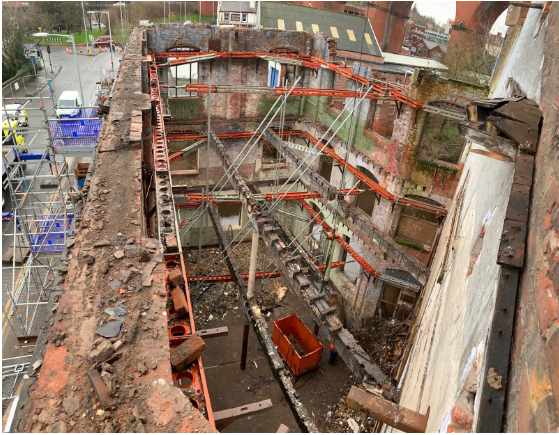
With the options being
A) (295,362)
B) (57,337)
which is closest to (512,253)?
(57,337)

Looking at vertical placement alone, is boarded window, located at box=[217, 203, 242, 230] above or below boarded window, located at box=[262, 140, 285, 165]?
below

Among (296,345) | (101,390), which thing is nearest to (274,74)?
(296,345)

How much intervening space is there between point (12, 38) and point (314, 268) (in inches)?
1462

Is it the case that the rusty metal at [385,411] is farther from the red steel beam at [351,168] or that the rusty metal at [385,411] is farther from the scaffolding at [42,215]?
the scaffolding at [42,215]

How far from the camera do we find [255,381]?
505 inches

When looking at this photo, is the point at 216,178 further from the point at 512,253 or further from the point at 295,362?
the point at 512,253

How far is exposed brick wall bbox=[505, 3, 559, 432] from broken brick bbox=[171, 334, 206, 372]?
2.67 m

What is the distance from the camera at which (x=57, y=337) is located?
12.5ft

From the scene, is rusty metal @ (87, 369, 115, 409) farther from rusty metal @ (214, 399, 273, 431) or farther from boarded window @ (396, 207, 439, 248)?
boarded window @ (396, 207, 439, 248)

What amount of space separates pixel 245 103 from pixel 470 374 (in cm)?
1761

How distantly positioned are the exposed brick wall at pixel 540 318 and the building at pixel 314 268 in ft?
0.05

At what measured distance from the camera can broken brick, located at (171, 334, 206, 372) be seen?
383 cm

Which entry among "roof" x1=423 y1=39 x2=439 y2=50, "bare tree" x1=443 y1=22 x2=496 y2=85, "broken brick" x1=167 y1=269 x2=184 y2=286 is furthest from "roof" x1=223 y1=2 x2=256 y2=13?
"broken brick" x1=167 y1=269 x2=184 y2=286

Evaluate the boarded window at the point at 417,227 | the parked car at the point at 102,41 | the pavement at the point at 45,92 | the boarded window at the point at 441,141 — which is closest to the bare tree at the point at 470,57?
the boarded window at the point at 441,141
